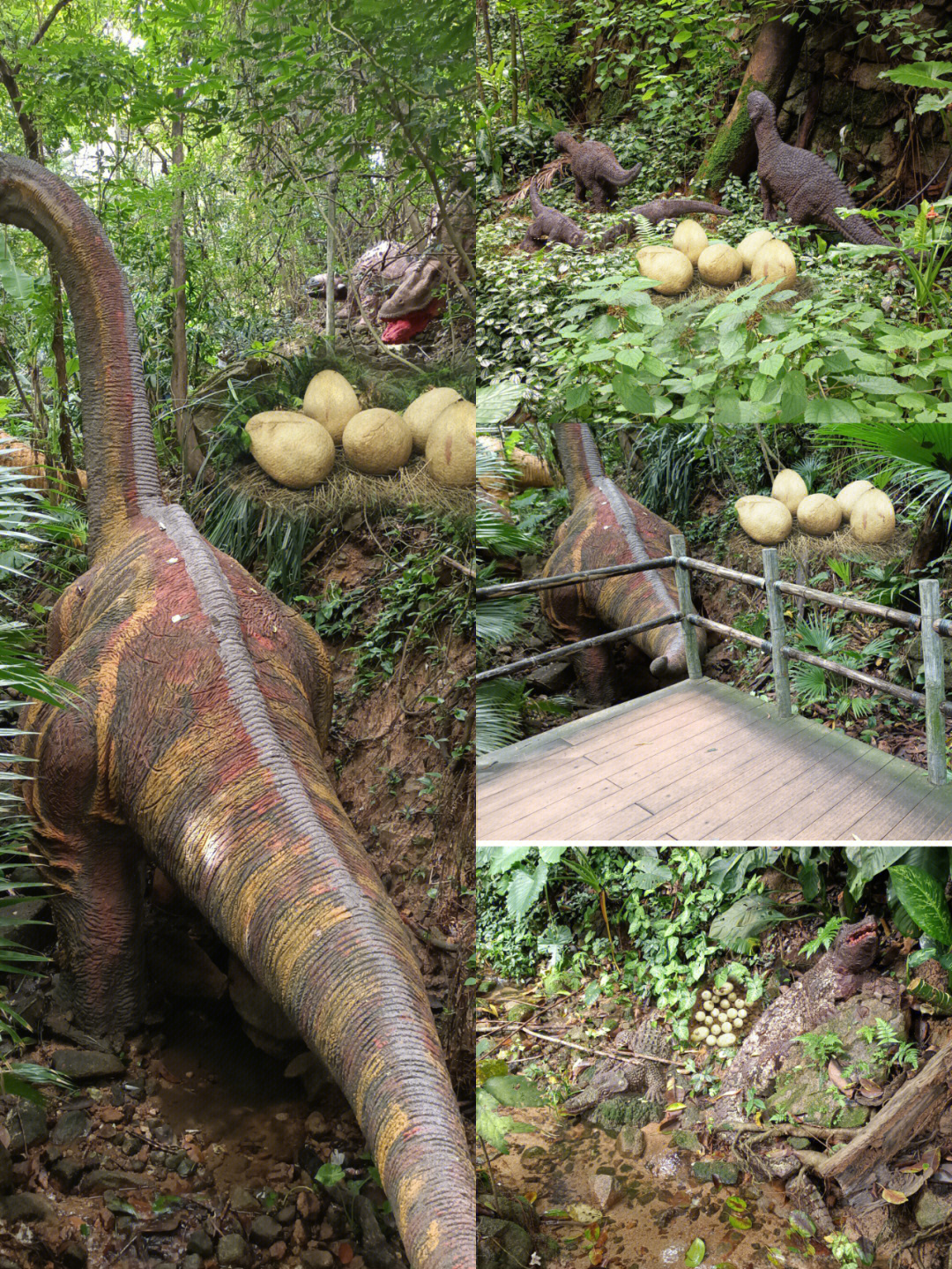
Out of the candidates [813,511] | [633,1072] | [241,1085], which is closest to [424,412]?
[813,511]

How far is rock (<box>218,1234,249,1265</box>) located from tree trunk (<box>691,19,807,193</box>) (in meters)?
1.61

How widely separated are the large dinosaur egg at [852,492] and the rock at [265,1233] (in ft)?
4.09

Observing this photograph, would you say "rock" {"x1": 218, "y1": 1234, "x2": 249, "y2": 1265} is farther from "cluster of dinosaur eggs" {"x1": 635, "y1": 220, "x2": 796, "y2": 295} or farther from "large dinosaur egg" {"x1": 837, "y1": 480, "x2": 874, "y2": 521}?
"cluster of dinosaur eggs" {"x1": 635, "y1": 220, "x2": 796, "y2": 295}

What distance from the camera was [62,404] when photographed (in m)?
1.59

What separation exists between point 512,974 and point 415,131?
139cm

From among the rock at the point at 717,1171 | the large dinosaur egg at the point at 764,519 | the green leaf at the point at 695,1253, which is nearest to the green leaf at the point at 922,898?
the rock at the point at 717,1171

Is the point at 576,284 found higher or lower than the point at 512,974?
higher

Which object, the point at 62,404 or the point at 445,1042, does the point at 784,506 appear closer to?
the point at 445,1042

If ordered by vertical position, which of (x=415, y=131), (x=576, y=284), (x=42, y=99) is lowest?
(x=576, y=284)

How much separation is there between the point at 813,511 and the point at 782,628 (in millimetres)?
180

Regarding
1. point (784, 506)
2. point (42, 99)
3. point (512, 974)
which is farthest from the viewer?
point (512, 974)

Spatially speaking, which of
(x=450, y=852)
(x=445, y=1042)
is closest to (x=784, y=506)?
(x=450, y=852)

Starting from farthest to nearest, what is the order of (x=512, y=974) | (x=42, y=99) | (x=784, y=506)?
(x=512, y=974) → (x=784, y=506) → (x=42, y=99)

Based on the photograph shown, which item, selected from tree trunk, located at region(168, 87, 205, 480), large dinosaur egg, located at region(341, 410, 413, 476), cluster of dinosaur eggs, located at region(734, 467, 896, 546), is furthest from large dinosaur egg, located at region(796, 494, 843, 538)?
tree trunk, located at region(168, 87, 205, 480)
